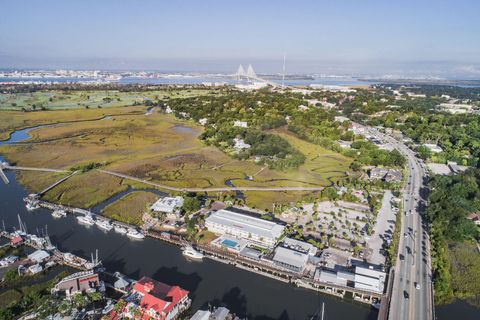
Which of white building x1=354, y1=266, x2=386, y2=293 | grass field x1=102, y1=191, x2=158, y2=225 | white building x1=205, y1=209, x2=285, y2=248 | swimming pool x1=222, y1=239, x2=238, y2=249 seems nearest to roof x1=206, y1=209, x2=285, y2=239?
white building x1=205, y1=209, x2=285, y2=248

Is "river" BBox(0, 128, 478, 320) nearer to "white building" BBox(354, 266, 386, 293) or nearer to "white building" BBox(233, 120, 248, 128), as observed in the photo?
"white building" BBox(354, 266, 386, 293)

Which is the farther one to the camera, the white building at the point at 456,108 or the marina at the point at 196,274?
the white building at the point at 456,108

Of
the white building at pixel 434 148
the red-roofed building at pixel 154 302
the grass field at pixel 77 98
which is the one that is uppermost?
the grass field at pixel 77 98

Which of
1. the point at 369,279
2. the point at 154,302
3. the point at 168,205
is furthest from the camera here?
the point at 168,205

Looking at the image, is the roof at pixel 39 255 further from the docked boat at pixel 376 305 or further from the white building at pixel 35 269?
the docked boat at pixel 376 305

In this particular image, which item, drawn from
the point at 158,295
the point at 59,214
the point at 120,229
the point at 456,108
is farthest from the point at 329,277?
the point at 456,108

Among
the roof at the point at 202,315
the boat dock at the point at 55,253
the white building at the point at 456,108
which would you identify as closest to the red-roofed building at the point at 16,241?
the boat dock at the point at 55,253

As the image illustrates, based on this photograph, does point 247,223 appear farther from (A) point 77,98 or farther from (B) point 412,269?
(A) point 77,98
